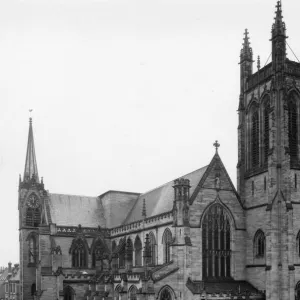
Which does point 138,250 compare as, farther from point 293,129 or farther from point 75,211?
point 293,129

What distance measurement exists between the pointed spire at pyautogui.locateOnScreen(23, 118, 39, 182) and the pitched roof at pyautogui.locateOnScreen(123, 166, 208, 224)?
1385 centimetres

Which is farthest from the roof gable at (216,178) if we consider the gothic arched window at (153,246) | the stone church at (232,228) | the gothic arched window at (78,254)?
the gothic arched window at (78,254)

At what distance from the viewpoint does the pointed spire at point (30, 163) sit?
73.2m

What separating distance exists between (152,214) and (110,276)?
26.0 ft

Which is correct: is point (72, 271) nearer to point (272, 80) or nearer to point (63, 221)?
point (63, 221)

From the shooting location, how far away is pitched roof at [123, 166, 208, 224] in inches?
2208

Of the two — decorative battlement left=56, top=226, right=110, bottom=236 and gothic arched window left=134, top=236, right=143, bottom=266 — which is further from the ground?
decorative battlement left=56, top=226, right=110, bottom=236

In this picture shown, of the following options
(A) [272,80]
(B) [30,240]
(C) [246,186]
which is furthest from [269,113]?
(B) [30,240]

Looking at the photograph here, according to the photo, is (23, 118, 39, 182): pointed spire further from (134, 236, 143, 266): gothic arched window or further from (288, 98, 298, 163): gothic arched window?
(288, 98, 298, 163): gothic arched window

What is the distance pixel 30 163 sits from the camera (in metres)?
74.9

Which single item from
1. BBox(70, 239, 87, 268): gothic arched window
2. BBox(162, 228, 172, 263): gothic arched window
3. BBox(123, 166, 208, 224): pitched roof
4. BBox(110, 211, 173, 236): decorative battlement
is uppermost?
BBox(123, 166, 208, 224): pitched roof

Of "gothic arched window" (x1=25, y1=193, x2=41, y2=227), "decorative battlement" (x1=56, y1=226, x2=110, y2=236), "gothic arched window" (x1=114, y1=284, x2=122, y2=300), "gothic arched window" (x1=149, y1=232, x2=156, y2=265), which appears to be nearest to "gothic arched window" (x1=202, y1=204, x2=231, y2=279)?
"gothic arched window" (x1=149, y1=232, x2=156, y2=265)

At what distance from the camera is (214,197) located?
5291 cm

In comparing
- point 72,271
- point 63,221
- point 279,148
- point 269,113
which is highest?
point 269,113
